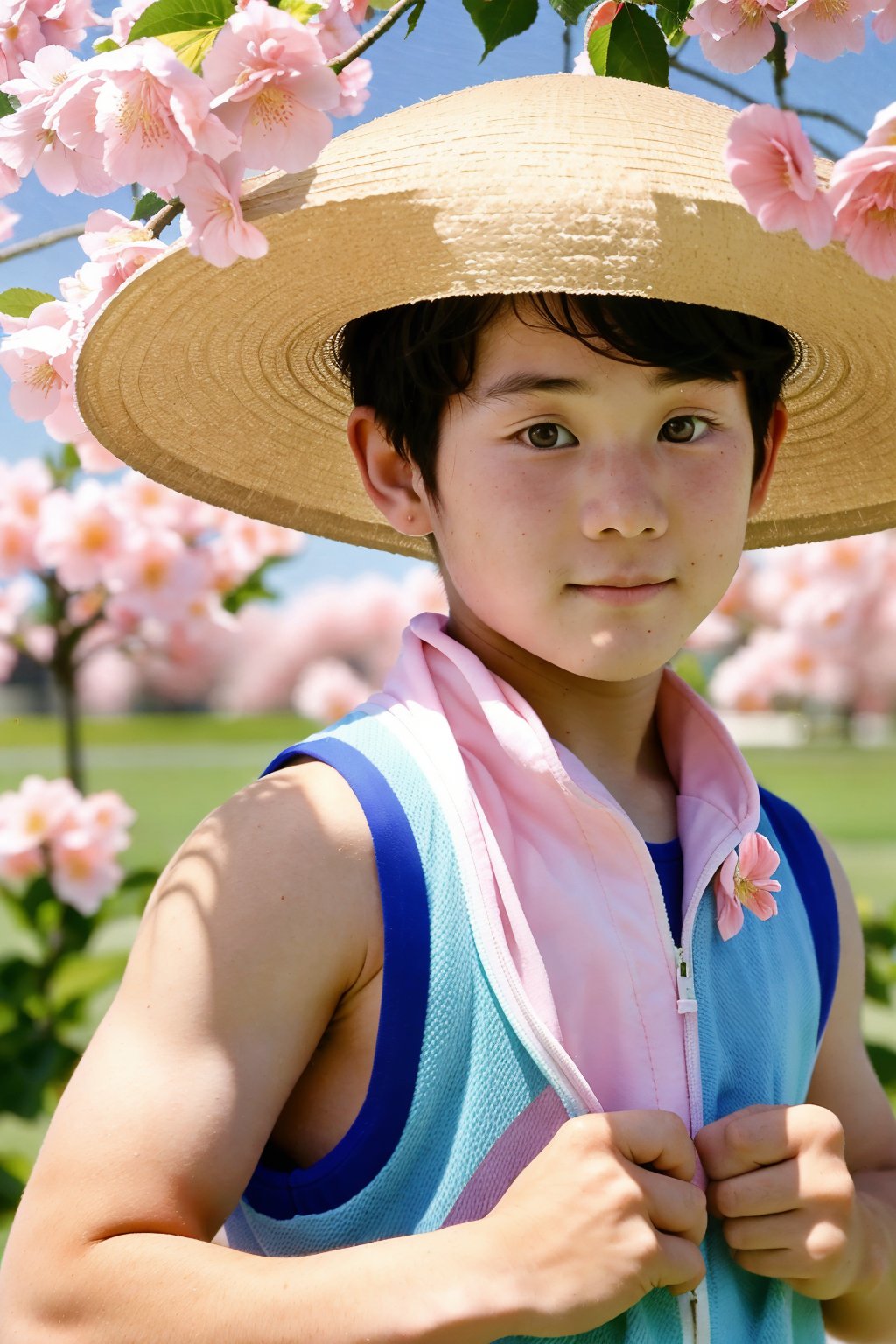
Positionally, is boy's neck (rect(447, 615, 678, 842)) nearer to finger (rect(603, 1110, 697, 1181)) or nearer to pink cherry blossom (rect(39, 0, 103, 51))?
finger (rect(603, 1110, 697, 1181))

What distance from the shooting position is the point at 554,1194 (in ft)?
3.12

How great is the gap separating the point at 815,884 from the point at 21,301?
0.88 meters

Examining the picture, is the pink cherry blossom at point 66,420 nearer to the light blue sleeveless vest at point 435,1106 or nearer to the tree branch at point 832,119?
the light blue sleeveless vest at point 435,1106

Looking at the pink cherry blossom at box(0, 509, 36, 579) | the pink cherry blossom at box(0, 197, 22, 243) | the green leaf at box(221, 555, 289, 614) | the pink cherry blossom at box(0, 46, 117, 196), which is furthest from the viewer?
the green leaf at box(221, 555, 289, 614)

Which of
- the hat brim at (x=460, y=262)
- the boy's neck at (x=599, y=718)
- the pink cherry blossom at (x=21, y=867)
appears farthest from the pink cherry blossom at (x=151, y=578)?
the boy's neck at (x=599, y=718)

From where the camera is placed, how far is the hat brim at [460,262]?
0.98 meters

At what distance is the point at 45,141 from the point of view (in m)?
1.04

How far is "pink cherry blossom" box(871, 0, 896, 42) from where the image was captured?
1.01 metres

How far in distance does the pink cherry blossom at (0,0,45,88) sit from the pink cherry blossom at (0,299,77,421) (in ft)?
0.68

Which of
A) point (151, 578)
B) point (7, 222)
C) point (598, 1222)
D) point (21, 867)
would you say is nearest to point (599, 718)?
point (598, 1222)

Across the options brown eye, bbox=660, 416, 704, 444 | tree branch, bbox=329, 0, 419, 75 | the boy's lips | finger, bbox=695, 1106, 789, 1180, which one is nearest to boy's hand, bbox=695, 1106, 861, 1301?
finger, bbox=695, 1106, 789, 1180

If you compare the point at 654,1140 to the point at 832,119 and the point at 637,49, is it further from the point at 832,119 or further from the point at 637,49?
the point at 832,119

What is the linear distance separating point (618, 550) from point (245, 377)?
0.45 metres

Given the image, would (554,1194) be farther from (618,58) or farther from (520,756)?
(618,58)
